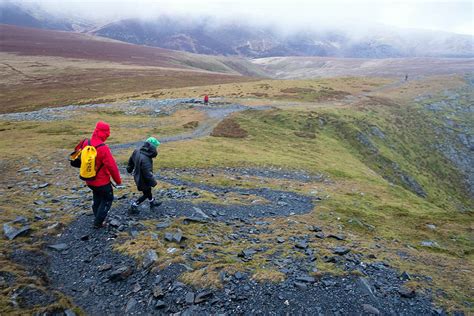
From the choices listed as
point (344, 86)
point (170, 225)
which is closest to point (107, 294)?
Answer: point (170, 225)

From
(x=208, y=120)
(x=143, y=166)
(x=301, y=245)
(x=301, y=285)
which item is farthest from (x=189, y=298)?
(x=208, y=120)

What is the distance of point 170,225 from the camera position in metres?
13.0

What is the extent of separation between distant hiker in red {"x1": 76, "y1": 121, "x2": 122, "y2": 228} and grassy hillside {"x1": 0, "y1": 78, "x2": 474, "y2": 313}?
148 centimetres

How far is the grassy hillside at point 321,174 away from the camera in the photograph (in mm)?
11039

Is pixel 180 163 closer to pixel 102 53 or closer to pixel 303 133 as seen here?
pixel 303 133

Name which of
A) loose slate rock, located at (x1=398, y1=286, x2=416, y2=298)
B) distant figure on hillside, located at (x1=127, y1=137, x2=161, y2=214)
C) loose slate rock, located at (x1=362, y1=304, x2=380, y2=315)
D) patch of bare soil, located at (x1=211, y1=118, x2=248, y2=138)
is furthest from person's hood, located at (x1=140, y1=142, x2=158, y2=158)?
patch of bare soil, located at (x1=211, y1=118, x2=248, y2=138)

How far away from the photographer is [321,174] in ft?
91.5

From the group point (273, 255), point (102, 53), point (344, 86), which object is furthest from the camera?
point (102, 53)

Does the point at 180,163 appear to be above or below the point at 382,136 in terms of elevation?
above

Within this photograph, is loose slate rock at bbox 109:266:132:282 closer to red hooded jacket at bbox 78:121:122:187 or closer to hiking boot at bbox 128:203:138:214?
red hooded jacket at bbox 78:121:122:187

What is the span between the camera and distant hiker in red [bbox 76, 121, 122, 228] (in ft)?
37.4

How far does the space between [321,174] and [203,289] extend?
67.8 ft

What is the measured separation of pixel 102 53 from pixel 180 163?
161 m

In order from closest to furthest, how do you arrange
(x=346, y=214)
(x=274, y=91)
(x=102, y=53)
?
(x=346, y=214) → (x=274, y=91) → (x=102, y=53)
